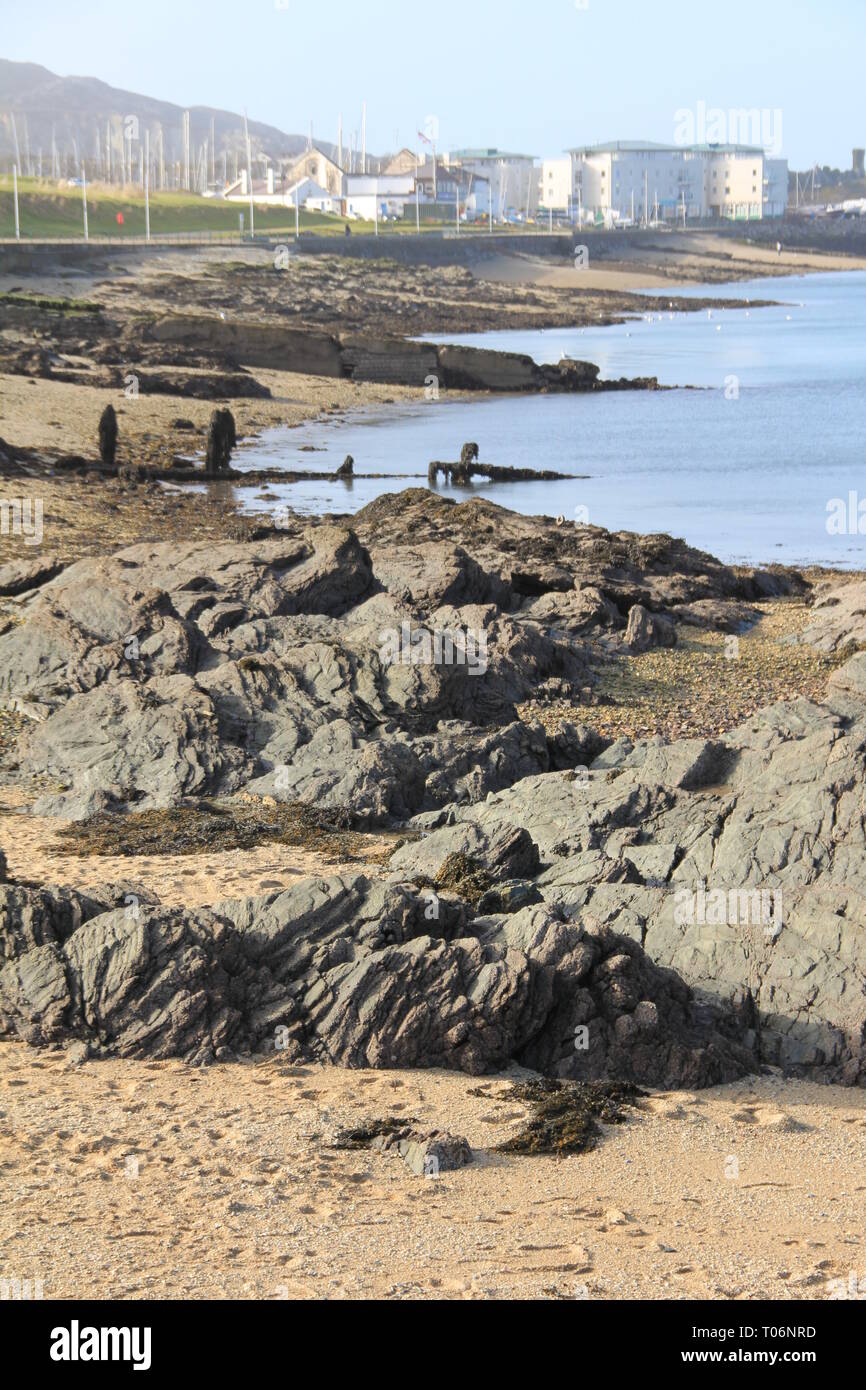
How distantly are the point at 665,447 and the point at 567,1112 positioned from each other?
43.8m

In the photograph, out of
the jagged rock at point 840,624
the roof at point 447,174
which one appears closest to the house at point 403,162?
the roof at point 447,174

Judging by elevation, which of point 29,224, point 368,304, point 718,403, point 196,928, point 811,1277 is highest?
point 29,224

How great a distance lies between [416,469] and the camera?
4216 cm

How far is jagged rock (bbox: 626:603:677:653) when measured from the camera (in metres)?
22.5

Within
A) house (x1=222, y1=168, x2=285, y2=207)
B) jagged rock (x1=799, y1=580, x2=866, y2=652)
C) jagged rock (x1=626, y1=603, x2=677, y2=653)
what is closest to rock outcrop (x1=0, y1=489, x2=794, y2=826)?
jagged rock (x1=626, y1=603, x2=677, y2=653)

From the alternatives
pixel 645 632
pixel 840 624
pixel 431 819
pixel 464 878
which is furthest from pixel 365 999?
pixel 840 624

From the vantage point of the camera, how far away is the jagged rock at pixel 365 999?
392 inches

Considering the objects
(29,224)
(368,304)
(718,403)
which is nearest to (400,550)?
(718,403)

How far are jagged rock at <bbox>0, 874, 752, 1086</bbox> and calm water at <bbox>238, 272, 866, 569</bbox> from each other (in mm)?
23502

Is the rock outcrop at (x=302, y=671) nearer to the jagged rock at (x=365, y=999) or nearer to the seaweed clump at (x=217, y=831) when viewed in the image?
the seaweed clump at (x=217, y=831)

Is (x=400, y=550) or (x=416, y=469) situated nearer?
(x=400, y=550)
